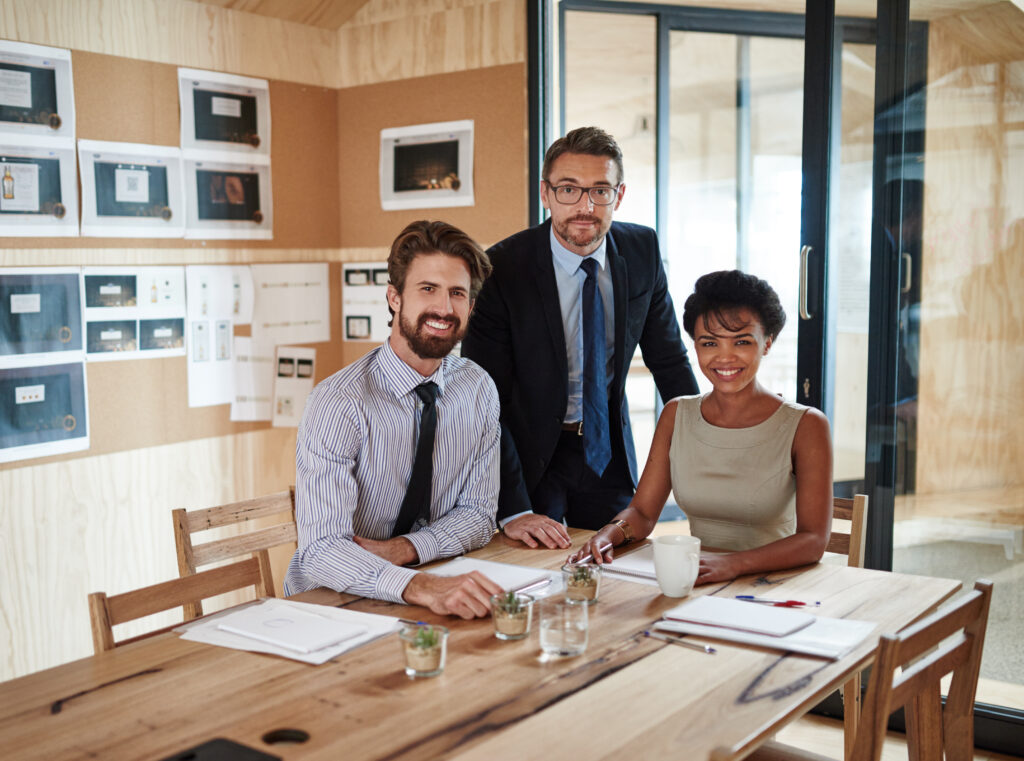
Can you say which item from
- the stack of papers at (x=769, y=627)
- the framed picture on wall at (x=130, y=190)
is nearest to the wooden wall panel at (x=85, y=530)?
the framed picture on wall at (x=130, y=190)

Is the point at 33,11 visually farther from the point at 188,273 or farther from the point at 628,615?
the point at 628,615

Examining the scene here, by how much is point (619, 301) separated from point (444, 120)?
1263 mm

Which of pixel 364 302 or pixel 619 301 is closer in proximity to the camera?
pixel 619 301

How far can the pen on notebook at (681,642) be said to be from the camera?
149 centimetres

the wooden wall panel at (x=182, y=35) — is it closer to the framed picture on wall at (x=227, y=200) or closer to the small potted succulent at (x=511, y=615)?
the framed picture on wall at (x=227, y=200)

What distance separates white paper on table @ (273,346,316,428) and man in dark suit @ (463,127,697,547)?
1.18 m

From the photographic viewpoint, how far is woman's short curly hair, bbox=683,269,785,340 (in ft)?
6.88

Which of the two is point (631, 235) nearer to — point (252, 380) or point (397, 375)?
point (397, 375)

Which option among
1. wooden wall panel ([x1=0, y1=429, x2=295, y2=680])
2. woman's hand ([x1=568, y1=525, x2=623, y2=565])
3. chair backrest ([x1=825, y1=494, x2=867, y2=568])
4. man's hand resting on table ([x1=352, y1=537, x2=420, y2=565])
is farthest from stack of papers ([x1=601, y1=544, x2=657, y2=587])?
wooden wall panel ([x1=0, y1=429, x2=295, y2=680])

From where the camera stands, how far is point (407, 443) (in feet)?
6.72

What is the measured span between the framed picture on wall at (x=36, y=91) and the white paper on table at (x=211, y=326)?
23.5 inches

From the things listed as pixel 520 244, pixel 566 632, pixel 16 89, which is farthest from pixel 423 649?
pixel 16 89

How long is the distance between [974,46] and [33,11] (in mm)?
2590

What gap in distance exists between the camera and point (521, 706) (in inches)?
50.8
